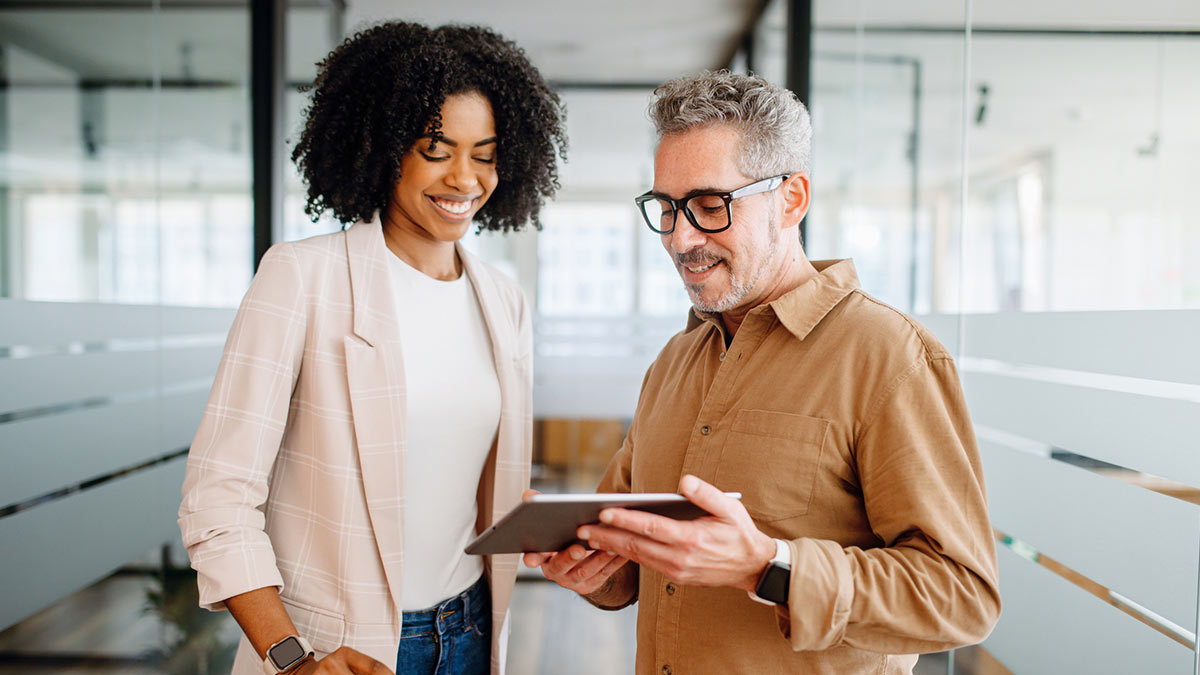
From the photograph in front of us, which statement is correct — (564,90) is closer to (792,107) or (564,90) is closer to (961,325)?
(961,325)

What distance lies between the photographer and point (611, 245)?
5.93m

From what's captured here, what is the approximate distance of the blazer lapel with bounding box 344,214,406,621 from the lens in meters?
1.23

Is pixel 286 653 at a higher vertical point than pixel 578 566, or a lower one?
lower

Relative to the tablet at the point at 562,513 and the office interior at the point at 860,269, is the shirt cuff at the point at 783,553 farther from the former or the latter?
the office interior at the point at 860,269

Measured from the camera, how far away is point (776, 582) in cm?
87

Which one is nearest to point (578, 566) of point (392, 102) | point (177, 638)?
point (392, 102)

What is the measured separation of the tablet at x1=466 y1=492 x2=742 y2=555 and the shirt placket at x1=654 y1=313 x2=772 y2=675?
0.24m

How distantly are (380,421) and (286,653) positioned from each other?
1.16 feet

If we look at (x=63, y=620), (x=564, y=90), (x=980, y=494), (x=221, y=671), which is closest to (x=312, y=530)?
(x=980, y=494)

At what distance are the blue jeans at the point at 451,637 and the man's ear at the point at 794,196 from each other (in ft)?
2.82

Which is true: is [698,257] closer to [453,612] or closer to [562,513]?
[562,513]

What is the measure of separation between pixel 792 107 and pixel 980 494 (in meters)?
0.61

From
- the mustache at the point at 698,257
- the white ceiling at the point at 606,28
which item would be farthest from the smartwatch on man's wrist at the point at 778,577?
the white ceiling at the point at 606,28

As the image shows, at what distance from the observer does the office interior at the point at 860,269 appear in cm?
134
